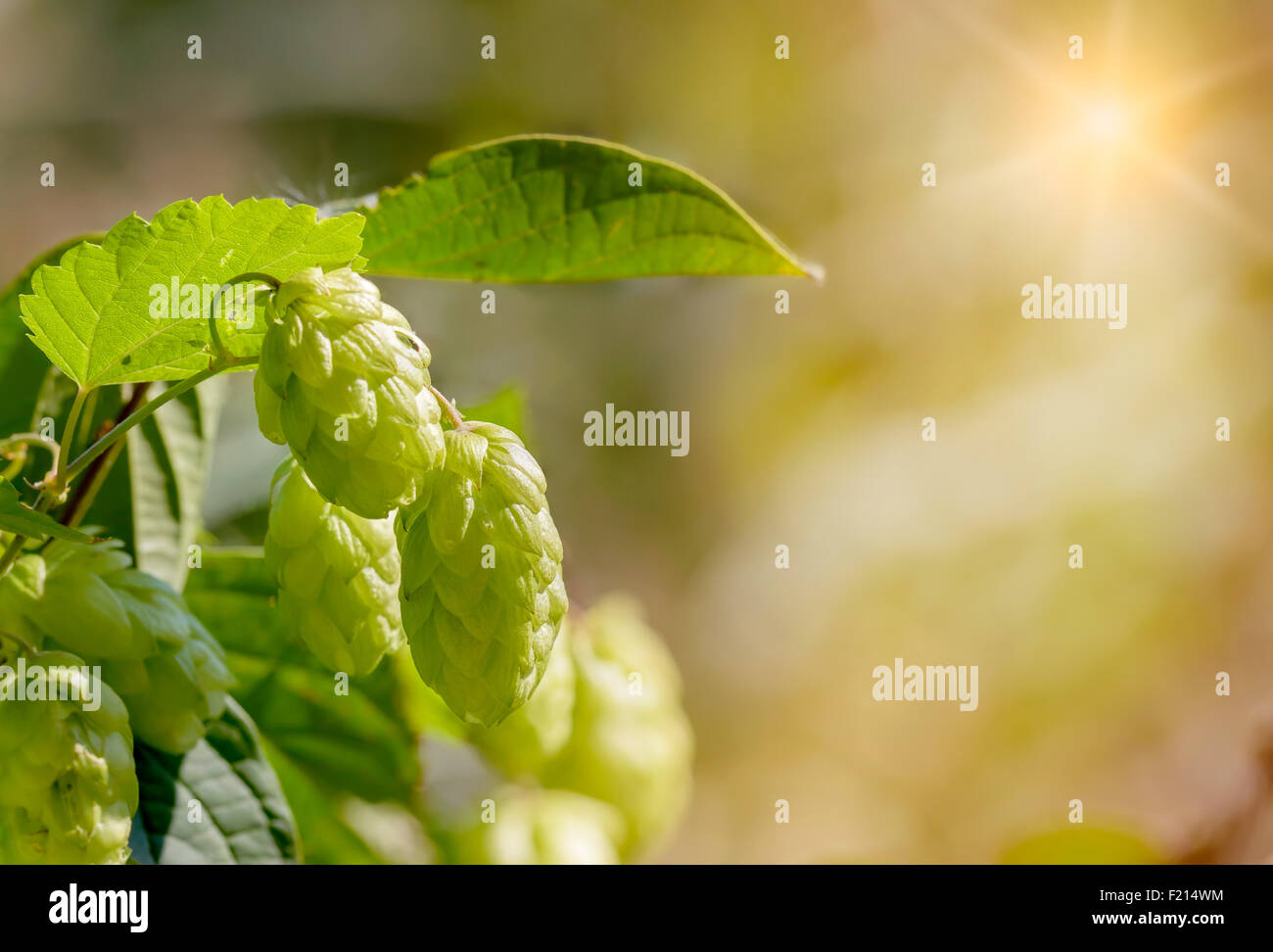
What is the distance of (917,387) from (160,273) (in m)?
2.07

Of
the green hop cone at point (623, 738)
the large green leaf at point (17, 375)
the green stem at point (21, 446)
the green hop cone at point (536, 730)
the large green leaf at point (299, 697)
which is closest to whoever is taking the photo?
the green stem at point (21, 446)

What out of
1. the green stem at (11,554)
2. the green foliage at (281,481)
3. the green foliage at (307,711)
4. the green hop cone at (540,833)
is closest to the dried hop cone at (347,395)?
the green foliage at (281,481)

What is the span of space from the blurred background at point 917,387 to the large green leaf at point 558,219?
1368 millimetres

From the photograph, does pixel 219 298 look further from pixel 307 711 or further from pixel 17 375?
pixel 307 711

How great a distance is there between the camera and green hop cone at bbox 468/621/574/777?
90 centimetres

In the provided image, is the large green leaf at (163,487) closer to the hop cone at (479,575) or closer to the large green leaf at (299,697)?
the large green leaf at (299,697)

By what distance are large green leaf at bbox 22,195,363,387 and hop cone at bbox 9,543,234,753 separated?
81 millimetres

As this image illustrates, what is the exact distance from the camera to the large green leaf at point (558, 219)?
518mm

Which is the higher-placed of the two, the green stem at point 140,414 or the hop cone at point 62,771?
the green stem at point 140,414

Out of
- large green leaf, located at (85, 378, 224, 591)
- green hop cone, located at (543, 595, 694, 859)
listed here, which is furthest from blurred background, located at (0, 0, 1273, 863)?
large green leaf, located at (85, 378, 224, 591)

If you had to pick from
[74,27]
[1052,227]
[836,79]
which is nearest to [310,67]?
[74,27]

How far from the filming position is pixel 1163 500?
223 cm
